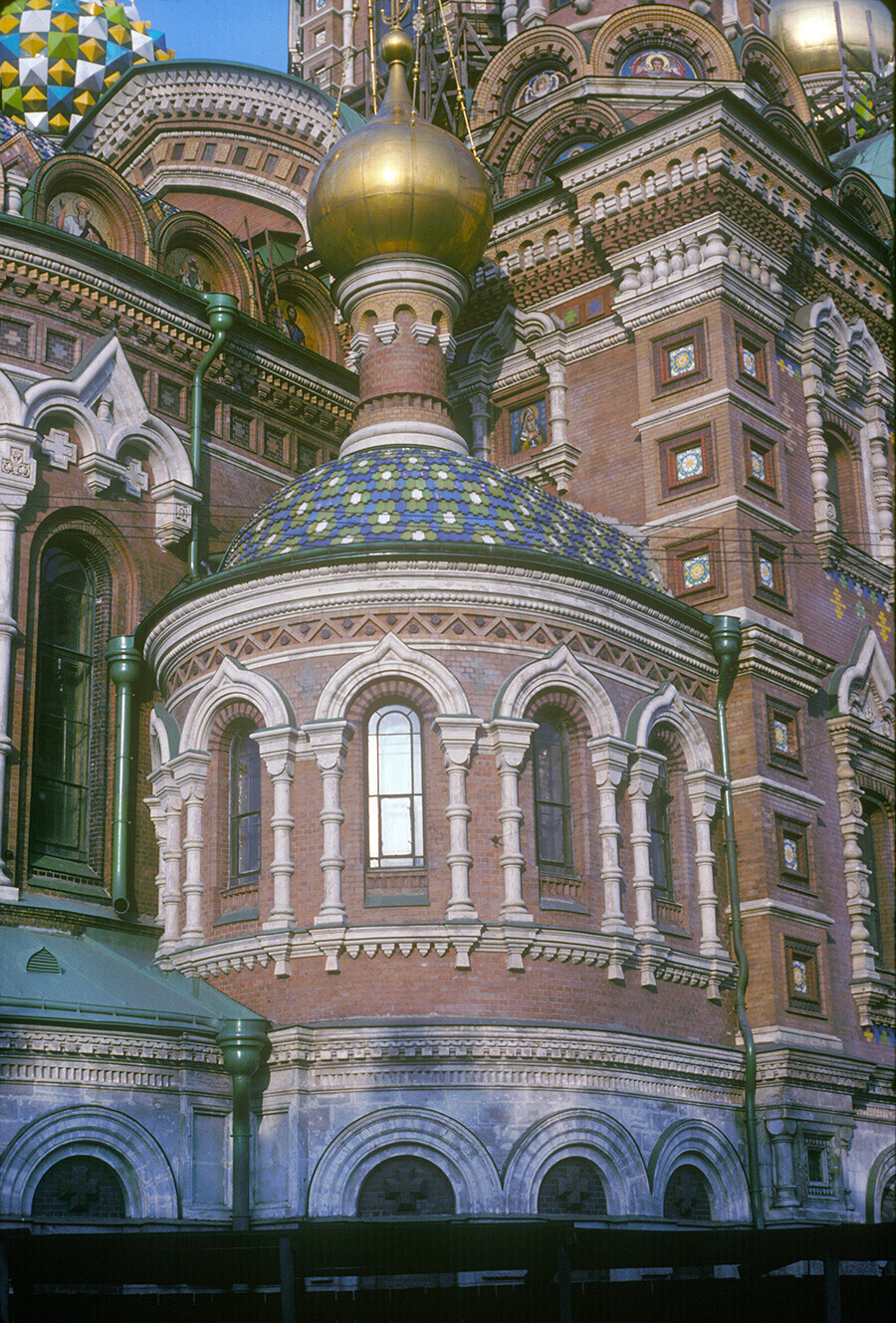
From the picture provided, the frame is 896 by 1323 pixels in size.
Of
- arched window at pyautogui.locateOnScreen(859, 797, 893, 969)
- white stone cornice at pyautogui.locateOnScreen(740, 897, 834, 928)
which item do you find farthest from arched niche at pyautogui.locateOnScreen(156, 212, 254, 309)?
arched window at pyautogui.locateOnScreen(859, 797, 893, 969)

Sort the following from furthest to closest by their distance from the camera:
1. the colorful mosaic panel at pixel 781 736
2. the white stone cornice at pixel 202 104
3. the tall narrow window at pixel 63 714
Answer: the white stone cornice at pixel 202 104 < the colorful mosaic panel at pixel 781 736 < the tall narrow window at pixel 63 714

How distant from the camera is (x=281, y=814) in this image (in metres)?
15.2

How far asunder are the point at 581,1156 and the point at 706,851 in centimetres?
341

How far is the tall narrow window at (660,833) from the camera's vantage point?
16328mm

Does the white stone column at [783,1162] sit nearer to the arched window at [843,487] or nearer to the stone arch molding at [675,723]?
the stone arch molding at [675,723]

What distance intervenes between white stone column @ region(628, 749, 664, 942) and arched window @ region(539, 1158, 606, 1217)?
6.82 ft

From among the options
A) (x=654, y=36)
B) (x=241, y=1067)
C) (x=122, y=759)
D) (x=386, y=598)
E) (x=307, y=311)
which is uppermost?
(x=654, y=36)

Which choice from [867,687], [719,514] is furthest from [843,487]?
[719,514]

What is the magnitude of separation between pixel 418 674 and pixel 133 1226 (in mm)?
5098

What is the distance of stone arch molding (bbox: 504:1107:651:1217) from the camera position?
14.1 metres

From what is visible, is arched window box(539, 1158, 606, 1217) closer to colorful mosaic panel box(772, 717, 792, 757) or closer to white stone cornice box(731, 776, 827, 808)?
white stone cornice box(731, 776, 827, 808)

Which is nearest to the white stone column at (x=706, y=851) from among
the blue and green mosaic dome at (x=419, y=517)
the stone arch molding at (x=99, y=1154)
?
the blue and green mosaic dome at (x=419, y=517)

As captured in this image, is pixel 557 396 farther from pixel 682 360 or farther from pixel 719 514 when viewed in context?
pixel 719 514

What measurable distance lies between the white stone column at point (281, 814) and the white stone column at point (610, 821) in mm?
2725
